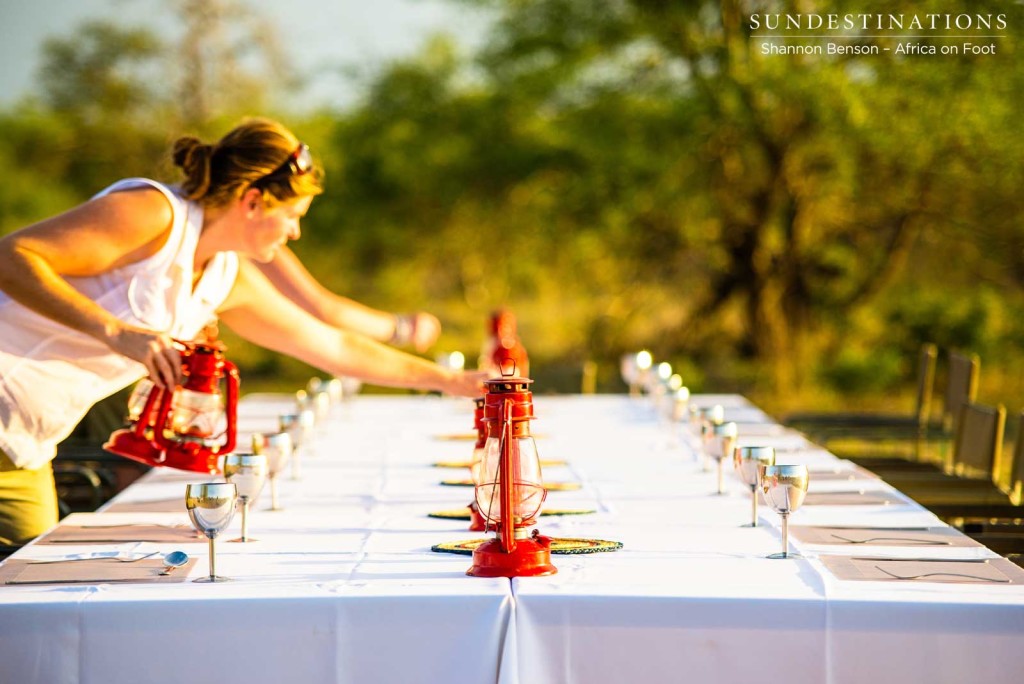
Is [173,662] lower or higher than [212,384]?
lower

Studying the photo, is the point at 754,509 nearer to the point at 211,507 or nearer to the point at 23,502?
the point at 211,507

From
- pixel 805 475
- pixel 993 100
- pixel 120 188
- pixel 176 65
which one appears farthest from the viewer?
pixel 176 65

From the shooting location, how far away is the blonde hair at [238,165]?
3031mm

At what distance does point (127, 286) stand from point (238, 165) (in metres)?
0.34

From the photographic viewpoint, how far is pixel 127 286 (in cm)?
289

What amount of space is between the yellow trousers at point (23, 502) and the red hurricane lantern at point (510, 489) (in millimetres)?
1021

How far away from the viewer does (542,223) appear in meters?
11.6

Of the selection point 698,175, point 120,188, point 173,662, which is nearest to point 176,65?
point 698,175

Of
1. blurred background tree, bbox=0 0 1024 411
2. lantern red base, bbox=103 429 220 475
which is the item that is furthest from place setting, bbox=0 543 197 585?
blurred background tree, bbox=0 0 1024 411

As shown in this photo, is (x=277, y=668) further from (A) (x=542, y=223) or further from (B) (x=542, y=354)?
(B) (x=542, y=354)

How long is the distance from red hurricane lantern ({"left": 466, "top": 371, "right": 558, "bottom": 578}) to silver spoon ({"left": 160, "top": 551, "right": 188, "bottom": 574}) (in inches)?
19.1

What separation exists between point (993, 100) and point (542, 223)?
11.4ft

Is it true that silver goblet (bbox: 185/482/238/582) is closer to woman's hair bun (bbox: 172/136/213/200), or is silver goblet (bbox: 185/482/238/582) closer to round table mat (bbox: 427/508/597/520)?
round table mat (bbox: 427/508/597/520)

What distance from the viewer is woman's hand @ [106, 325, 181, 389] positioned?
2549 mm
